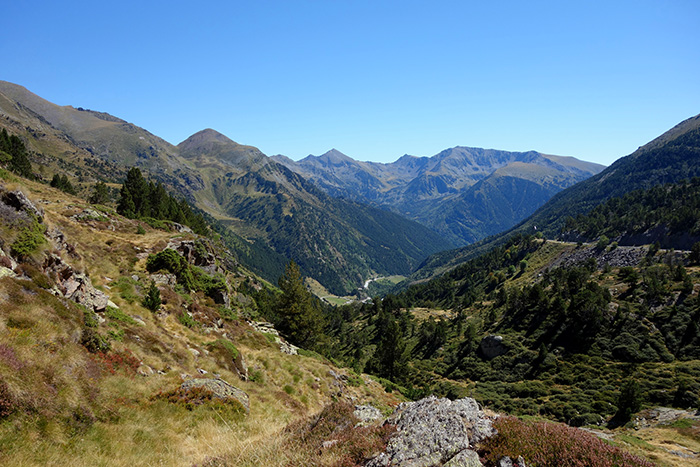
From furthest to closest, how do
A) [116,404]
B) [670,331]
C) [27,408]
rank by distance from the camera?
1. [670,331]
2. [116,404]
3. [27,408]

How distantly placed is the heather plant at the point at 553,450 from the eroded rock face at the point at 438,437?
1.58 ft

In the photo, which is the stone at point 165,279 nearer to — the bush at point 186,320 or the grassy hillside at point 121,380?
the grassy hillside at point 121,380

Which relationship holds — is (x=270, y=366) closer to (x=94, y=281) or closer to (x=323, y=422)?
(x=94, y=281)

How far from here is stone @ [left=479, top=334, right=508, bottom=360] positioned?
79188mm

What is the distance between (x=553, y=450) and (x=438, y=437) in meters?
2.53

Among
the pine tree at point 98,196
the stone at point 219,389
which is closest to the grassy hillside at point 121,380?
the stone at point 219,389

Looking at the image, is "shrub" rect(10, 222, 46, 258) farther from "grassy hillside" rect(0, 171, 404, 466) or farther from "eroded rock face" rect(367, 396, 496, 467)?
"eroded rock face" rect(367, 396, 496, 467)

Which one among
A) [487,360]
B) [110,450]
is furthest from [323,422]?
[487,360]

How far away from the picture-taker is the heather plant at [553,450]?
20.6ft

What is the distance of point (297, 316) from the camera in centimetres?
4581

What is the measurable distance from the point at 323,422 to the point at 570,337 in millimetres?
85584

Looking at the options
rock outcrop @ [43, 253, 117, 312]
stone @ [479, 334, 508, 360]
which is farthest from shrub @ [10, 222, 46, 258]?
stone @ [479, 334, 508, 360]

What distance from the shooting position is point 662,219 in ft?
482

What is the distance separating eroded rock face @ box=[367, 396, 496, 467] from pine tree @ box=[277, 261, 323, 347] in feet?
126
